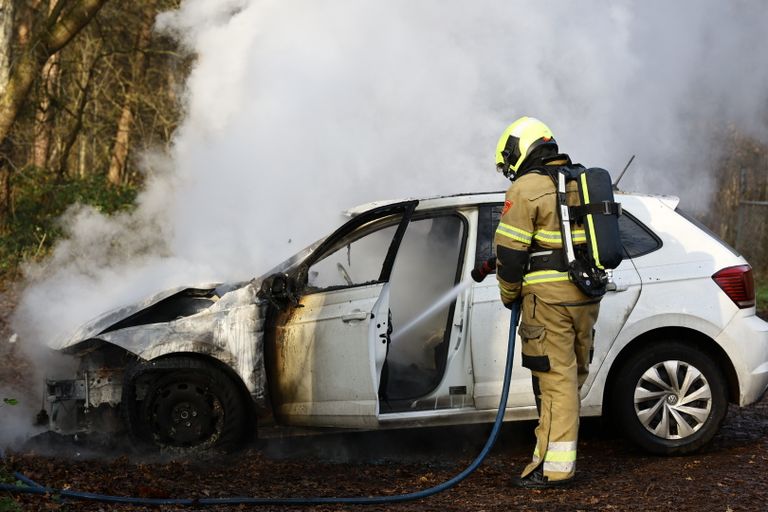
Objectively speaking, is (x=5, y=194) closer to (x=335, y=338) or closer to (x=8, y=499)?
(x=335, y=338)

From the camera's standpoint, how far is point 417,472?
607 centimetres

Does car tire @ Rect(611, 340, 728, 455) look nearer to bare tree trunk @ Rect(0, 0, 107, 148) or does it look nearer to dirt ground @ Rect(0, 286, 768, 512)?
dirt ground @ Rect(0, 286, 768, 512)

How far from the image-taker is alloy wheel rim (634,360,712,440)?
6.09m

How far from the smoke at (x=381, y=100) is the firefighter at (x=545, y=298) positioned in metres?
2.39

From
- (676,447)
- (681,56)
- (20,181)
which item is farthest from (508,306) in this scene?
(20,181)

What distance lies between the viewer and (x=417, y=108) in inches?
340

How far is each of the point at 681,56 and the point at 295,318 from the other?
5655 mm

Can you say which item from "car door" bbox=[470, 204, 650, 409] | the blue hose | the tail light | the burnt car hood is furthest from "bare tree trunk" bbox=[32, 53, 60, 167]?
the tail light

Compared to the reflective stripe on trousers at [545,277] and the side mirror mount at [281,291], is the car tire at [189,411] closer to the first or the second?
the side mirror mount at [281,291]

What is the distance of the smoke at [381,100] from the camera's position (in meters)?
8.34

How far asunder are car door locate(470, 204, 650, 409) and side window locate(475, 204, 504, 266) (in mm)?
179

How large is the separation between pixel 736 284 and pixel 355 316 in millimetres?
2307

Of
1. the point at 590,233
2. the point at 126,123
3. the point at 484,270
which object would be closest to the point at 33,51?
the point at 126,123

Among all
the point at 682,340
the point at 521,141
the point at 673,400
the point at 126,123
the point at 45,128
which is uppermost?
the point at 126,123
